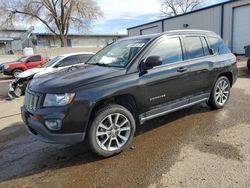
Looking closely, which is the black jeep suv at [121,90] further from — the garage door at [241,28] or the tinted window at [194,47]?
the garage door at [241,28]

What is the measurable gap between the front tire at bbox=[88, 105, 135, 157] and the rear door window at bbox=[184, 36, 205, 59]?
1912 mm

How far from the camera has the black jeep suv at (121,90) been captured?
364 centimetres

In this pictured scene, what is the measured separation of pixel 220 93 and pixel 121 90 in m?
3.01

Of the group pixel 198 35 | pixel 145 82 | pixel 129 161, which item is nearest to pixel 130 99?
pixel 145 82

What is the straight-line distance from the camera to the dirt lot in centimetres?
332

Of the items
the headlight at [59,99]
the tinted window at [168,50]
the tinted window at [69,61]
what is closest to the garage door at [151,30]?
the tinted window at [69,61]

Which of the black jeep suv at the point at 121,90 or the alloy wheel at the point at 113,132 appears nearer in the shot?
the black jeep suv at the point at 121,90

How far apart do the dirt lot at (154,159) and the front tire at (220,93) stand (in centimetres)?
42

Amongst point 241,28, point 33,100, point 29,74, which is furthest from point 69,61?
point 241,28

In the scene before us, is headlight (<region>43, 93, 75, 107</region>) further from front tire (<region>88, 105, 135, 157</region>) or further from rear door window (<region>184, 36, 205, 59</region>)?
rear door window (<region>184, 36, 205, 59</region>)

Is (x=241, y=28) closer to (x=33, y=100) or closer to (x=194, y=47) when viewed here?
(x=194, y=47)

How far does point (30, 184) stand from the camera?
3395mm

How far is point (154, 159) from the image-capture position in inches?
151

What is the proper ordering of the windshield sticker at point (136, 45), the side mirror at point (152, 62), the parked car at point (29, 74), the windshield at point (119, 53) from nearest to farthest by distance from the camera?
the side mirror at point (152, 62) < the windshield at point (119, 53) < the windshield sticker at point (136, 45) < the parked car at point (29, 74)
